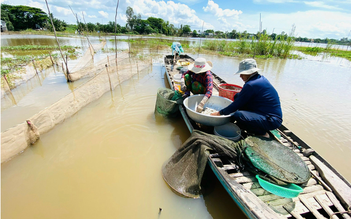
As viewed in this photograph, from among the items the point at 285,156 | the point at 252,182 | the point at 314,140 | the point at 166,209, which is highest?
the point at 285,156

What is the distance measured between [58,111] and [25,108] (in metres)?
1.83

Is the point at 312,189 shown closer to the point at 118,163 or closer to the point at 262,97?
the point at 262,97

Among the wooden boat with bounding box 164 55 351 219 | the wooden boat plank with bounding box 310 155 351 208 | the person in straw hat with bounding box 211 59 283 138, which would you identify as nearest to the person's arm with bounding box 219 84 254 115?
the person in straw hat with bounding box 211 59 283 138

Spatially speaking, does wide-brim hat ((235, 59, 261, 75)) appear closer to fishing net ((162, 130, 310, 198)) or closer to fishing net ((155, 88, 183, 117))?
fishing net ((162, 130, 310, 198))

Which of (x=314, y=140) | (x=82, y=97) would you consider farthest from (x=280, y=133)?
(x=82, y=97)

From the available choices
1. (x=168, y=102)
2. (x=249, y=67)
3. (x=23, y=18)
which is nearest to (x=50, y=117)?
(x=168, y=102)

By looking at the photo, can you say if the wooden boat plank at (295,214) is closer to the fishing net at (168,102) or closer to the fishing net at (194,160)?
the fishing net at (194,160)

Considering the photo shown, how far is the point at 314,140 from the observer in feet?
11.1

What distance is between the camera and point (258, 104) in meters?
2.22

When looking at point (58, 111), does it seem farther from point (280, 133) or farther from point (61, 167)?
point (280, 133)

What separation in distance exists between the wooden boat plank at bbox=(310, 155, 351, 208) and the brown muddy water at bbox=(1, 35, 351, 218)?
3.47ft

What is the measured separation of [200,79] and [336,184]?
7.90ft

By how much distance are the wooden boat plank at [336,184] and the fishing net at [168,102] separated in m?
2.49

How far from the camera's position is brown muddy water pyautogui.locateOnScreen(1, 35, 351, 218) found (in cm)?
204
